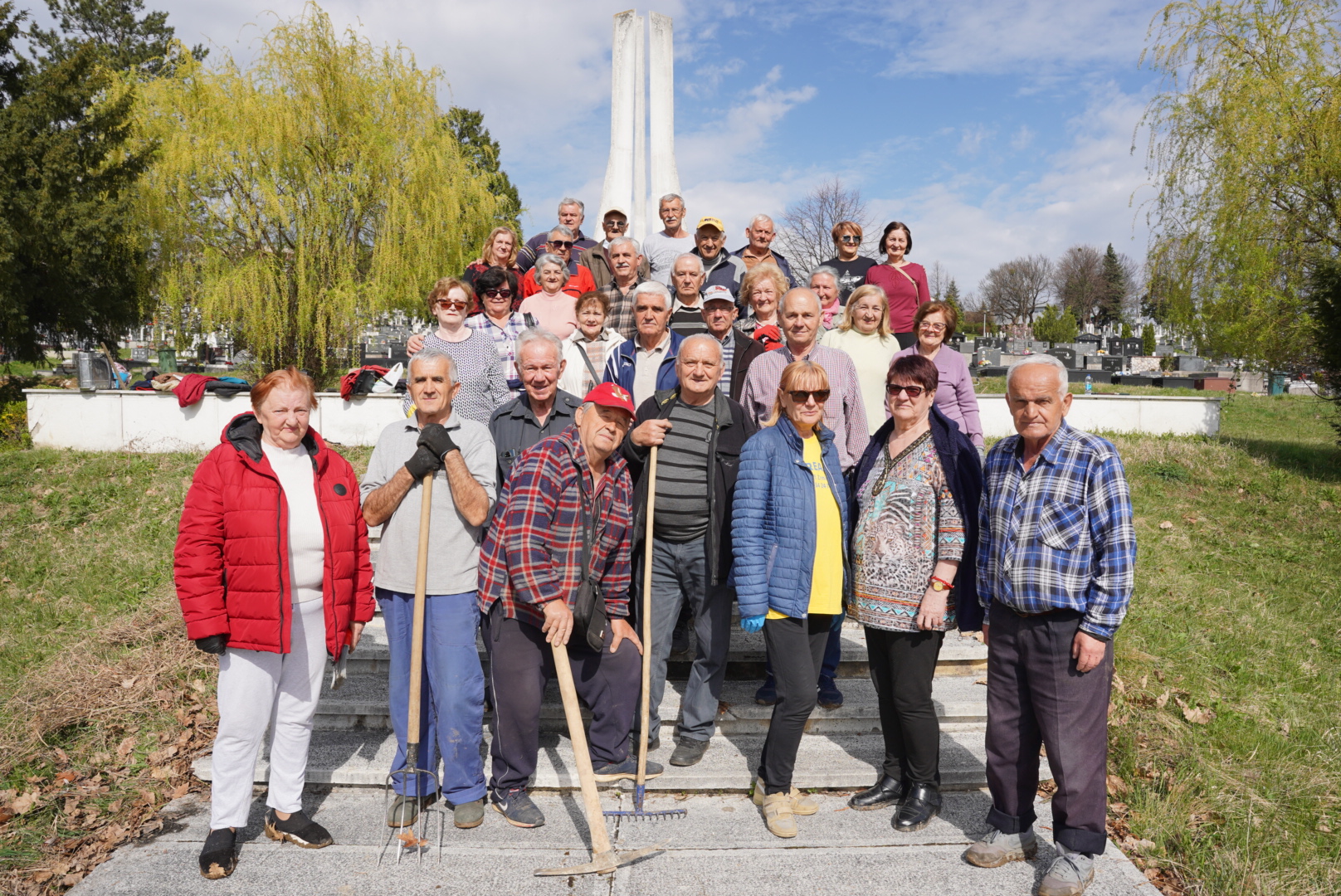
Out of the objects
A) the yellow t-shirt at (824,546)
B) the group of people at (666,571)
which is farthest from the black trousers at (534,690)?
the yellow t-shirt at (824,546)

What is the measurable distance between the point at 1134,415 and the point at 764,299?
37.5 ft

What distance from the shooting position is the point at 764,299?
5449mm

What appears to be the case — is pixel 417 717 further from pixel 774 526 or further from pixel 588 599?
pixel 774 526

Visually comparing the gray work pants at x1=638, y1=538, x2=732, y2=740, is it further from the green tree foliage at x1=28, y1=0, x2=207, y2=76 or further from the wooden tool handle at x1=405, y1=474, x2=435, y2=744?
the green tree foliage at x1=28, y1=0, x2=207, y2=76

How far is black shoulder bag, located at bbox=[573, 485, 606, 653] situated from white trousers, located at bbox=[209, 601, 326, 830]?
117cm

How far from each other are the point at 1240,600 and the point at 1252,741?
2.93 meters

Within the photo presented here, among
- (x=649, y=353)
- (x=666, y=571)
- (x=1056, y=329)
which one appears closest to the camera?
(x=666, y=571)

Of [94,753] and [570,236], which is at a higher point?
[570,236]

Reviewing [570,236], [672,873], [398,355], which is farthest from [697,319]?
[398,355]

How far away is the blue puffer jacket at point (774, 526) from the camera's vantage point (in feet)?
11.5

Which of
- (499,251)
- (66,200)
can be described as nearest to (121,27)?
(66,200)

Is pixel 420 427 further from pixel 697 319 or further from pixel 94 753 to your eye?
pixel 94 753

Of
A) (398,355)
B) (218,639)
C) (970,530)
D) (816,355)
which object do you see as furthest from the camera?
(398,355)

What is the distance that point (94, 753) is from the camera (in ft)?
15.0
